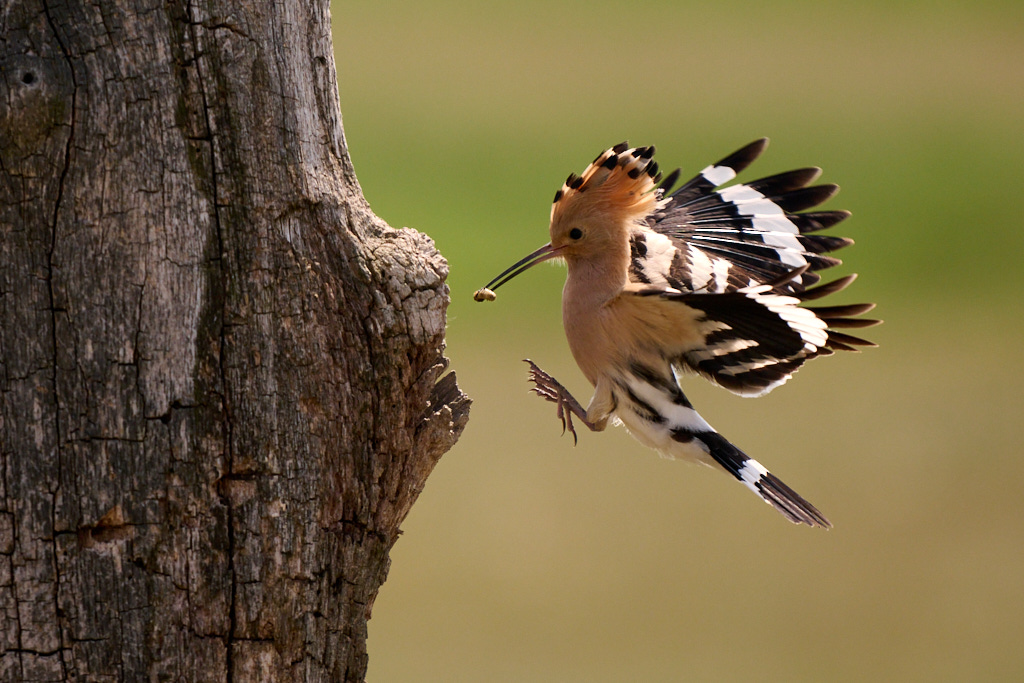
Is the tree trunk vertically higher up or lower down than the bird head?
lower down

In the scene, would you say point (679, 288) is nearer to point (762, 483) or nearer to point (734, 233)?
point (734, 233)

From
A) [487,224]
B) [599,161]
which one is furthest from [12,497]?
[487,224]

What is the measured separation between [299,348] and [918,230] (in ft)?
26.2

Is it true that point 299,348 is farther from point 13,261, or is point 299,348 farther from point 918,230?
point 918,230

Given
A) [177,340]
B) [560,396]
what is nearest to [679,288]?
[560,396]

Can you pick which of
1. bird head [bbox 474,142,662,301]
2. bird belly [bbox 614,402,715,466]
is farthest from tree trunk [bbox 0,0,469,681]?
bird belly [bbox 614,402,715,466]

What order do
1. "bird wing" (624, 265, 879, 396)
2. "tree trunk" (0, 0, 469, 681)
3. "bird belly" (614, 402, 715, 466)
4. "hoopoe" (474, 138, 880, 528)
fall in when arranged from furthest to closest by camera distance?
"bird belly" (614, 402, 715, 466), "hoopoe" (474, 138, 880, 528), "bird wing" (624, 265, 879, 396), "tree trunk" (0, 0, 469, 681)

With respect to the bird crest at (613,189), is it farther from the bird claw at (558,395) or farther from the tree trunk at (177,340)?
the tree trunk at (177,340)

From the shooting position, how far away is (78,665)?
42.3 inches

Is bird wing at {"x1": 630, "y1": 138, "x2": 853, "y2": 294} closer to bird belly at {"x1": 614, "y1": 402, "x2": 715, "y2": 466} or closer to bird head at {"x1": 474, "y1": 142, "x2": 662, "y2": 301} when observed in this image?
bird head at {"x1": 474, "y1": 142, "x2": 662, "y2": 301}

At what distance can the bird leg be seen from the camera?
2.06 m

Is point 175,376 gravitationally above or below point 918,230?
below

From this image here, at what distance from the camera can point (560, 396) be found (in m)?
2.07

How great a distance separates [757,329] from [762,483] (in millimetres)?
462
